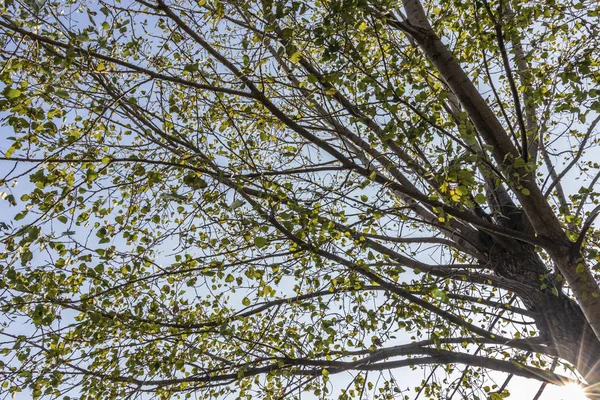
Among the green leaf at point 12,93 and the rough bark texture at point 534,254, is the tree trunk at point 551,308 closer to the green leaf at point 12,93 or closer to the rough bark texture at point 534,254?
the rough bark texture at point 534,254

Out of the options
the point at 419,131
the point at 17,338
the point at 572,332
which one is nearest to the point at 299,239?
the point at 419,131

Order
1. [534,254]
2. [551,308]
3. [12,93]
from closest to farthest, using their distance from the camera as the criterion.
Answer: [12,93] → [551,308] → [534,254]

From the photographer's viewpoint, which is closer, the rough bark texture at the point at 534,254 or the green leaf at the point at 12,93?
the green leaf at the point at 12,93

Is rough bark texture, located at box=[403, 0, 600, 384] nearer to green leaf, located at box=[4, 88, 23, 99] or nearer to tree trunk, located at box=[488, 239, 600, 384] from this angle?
tree trunk, located at box=[488, 239, 600, 384]

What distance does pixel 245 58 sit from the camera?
3.99 m

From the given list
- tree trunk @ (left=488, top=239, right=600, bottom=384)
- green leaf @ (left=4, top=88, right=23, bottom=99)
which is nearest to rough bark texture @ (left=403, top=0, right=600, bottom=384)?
tree trunk @ (left=488, top=239, right=600, bottom=384)

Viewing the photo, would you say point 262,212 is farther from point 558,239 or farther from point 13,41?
point 558,239

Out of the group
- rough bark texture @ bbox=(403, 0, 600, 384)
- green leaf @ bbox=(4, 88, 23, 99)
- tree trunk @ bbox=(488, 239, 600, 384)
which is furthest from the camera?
tree trunk @ bbox=(488, 239, 600, 384)

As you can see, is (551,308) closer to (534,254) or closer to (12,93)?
(534,254)

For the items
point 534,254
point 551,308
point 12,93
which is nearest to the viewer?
point 12,93

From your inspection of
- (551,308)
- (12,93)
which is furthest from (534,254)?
(12,93)

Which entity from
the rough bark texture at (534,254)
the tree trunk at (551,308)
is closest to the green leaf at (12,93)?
the rough bark texture at (534,254)

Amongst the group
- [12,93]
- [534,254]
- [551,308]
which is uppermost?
[12,93]

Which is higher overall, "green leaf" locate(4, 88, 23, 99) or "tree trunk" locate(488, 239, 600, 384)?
"green leaf" locate(4, 88, 23, 99)
